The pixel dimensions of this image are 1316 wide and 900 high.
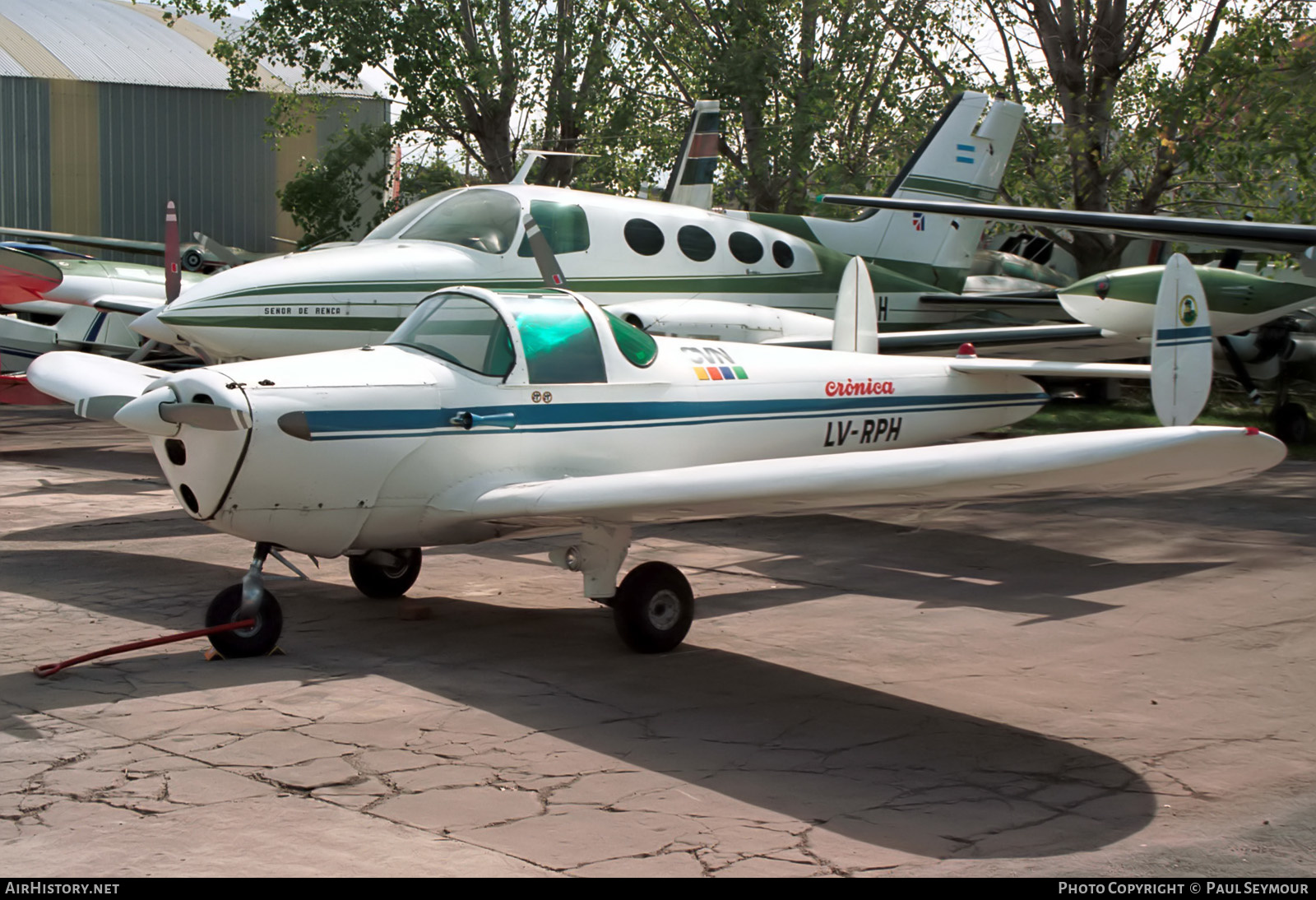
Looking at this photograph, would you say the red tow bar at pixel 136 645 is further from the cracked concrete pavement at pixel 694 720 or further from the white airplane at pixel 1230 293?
the white airplane at pixel 1230 293

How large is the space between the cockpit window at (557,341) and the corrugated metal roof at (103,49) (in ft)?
85.7

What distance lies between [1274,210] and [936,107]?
6808 mm

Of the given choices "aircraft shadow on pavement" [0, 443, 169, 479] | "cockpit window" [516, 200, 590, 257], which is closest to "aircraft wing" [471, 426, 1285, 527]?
"cockpit window" [516, 200, 590, 257]

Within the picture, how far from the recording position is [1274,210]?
19.0 meters

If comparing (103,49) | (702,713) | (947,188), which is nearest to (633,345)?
(702,713)

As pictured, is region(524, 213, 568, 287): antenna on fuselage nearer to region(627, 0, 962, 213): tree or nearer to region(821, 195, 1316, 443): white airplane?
region(821, 195, 1316, 443): white airplane

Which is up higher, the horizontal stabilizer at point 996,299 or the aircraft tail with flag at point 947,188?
the aircraft tail with flag at point 947,188

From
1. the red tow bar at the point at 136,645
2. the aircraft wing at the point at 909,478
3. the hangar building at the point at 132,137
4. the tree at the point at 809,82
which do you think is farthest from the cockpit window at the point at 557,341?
the hangar building at the point at 132,137

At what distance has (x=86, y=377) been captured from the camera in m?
8.83

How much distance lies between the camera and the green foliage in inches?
1051

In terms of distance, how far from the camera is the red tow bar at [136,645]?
5.98 meters

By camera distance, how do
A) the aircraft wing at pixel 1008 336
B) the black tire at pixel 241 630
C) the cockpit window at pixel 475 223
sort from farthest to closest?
1. the aircraft wing at pixel 1008 336
2. the cockpit window at pixel 475 223
3. the black tire at pixel 241 630

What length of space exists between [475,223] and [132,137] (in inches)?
956

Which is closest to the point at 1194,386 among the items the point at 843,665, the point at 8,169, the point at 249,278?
the point at 843,665
